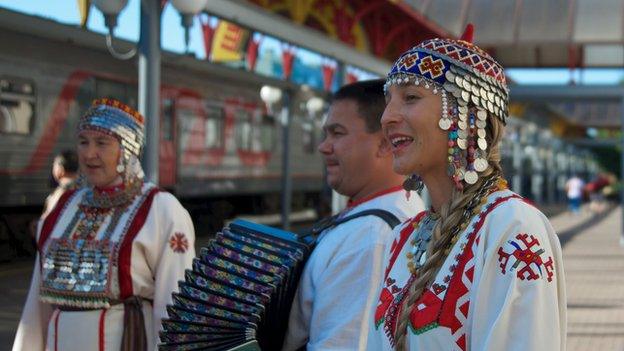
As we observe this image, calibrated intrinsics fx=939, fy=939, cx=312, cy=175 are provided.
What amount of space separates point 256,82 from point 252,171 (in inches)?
77.8

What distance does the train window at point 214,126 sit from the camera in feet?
55.0

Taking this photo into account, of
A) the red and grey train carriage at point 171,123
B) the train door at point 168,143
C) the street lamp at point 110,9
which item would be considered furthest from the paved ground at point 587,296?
the train door at point 168,143

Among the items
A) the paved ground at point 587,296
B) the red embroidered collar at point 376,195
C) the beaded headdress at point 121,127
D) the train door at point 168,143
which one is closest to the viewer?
the red embroidered collar at point 376,195

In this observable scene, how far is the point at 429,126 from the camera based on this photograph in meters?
1.96

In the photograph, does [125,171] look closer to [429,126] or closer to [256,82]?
[429,126]

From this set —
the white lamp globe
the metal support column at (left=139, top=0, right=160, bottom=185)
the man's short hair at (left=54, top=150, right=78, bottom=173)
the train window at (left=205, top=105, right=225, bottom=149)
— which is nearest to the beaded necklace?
the metal support column at (left=139, top=0, right=160, bottom=185)

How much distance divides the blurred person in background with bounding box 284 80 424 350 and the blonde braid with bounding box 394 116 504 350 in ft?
1.10

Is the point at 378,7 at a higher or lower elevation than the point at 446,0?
lower

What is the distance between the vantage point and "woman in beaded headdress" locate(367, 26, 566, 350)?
173 centimetres

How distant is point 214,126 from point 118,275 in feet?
45.2

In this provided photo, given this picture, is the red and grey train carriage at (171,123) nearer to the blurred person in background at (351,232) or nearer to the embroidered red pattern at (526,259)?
the blurred person in background at (351,232)

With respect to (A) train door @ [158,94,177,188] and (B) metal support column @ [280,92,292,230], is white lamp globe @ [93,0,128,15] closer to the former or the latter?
(B) metal support column @ [280,92,292,230]

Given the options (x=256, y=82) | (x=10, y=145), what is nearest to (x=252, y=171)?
(x=256, y=82)

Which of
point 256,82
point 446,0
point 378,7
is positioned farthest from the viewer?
point 446,0
